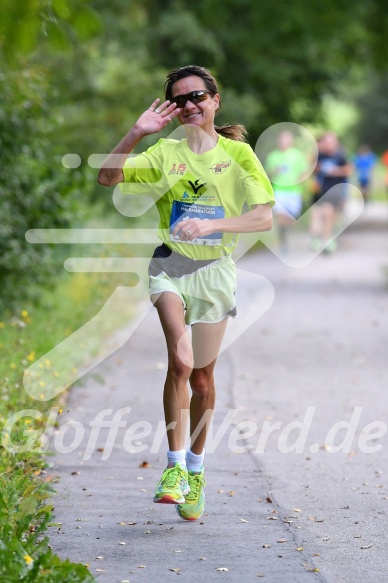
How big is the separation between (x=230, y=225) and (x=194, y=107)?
2.04 feet

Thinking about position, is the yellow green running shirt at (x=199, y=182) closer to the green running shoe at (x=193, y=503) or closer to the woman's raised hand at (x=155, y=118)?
the woman's raised hand at (x=155, y=118)

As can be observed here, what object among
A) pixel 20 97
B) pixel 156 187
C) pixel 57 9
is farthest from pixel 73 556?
pixel 20 97

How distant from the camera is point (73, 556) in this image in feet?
18.5

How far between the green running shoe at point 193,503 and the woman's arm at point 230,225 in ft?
4.05

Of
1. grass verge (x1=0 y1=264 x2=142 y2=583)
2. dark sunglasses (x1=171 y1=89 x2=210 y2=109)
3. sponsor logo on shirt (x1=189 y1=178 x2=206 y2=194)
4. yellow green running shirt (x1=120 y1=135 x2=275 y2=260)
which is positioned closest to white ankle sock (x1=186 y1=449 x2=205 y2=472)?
grass verge (x1=0 y1=264 x2=142 y2=583)

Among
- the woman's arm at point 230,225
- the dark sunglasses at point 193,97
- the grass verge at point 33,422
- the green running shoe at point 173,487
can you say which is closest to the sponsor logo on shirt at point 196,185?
the woman's arm at point 230,225

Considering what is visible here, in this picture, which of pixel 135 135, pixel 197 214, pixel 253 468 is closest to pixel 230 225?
pixel 197 214

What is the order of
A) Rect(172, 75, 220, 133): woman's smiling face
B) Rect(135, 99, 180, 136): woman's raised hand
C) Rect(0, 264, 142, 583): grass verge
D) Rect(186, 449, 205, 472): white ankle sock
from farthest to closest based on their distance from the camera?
Rect(186, 449, 205, 472): white ankle sock
Rect(172, 75, 220, 133): woman's smiling face
Rect(135, 99, 180, 136): woman's raised hand
Rect(0, 264, 142, 583): grass verge

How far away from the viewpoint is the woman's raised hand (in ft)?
19.8

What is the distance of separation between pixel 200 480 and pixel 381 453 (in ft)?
6.85

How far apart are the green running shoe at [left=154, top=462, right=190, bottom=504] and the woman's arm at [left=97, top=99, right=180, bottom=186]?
55.7 inches

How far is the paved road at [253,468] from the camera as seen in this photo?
5652 millimetres

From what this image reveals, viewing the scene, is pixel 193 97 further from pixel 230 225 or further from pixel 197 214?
pixel 230 225

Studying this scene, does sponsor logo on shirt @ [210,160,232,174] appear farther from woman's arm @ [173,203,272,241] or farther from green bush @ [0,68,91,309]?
green bush @ [0,68,91,309]
